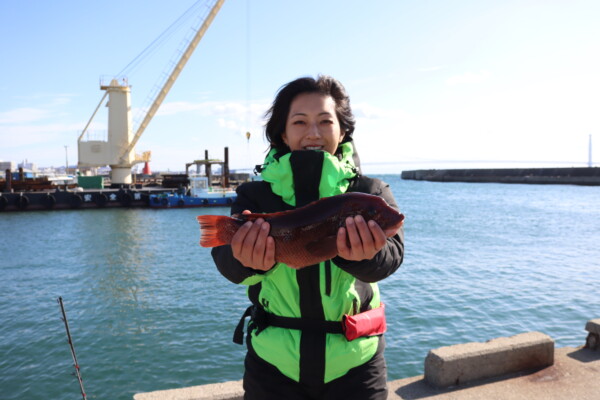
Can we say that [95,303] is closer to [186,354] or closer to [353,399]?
[186,354]

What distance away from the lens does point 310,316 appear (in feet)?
7.70

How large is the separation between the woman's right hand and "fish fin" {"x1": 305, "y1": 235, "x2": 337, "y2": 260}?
199 millimetres

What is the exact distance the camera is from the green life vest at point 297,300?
7.38 ft

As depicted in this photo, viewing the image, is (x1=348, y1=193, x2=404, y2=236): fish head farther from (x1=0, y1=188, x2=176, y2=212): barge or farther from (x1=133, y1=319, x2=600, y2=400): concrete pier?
(x1=0, y1=188, x2=176, y2=212): barge

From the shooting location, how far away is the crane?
183ft

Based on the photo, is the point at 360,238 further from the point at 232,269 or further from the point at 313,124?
the point at 313,124

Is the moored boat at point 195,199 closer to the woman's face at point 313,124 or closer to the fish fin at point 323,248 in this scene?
the woman's face at point 313,124

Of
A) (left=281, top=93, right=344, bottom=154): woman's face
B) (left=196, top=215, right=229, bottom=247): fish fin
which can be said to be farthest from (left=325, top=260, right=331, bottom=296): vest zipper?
(left=281, top=93, right=344, bottom=154): woman's face

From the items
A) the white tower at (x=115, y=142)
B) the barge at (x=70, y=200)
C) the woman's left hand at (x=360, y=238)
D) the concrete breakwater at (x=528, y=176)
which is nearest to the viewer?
the woman's left hand at (x=360, y=238)

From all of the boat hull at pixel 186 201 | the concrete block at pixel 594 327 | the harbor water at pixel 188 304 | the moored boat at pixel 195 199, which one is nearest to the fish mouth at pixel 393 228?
the concrete block at pixel 594 327

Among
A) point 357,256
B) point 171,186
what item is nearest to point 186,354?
point 357,256

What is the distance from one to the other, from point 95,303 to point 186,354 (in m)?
6.08

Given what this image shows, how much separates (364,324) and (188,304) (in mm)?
12989

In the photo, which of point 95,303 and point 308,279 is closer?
point 308,279
